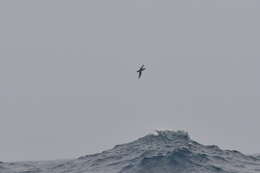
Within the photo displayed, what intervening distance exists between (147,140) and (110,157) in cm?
493

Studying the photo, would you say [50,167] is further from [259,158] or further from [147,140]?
[259,158]

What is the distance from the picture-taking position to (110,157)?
57531mm

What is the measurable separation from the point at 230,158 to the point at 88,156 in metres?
13.1

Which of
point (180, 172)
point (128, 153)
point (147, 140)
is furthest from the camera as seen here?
point (147, 140)

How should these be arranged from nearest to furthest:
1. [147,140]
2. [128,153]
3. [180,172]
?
1. [180,172]
2. [128,153]
3. [147,140]

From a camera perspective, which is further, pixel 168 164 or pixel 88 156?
pixel 88 156

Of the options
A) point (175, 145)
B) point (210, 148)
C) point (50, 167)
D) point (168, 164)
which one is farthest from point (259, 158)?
point (50, 167)

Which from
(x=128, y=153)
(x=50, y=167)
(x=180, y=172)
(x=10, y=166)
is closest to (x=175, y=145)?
(x=128, y=153)

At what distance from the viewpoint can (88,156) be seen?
6159cm

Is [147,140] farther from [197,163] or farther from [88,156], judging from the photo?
[197,163]

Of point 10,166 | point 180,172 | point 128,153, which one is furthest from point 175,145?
point 10,166

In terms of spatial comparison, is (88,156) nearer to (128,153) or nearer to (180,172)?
(128,153)

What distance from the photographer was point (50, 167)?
60031 millimetres

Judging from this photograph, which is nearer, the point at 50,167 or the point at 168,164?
the point at 168,164
